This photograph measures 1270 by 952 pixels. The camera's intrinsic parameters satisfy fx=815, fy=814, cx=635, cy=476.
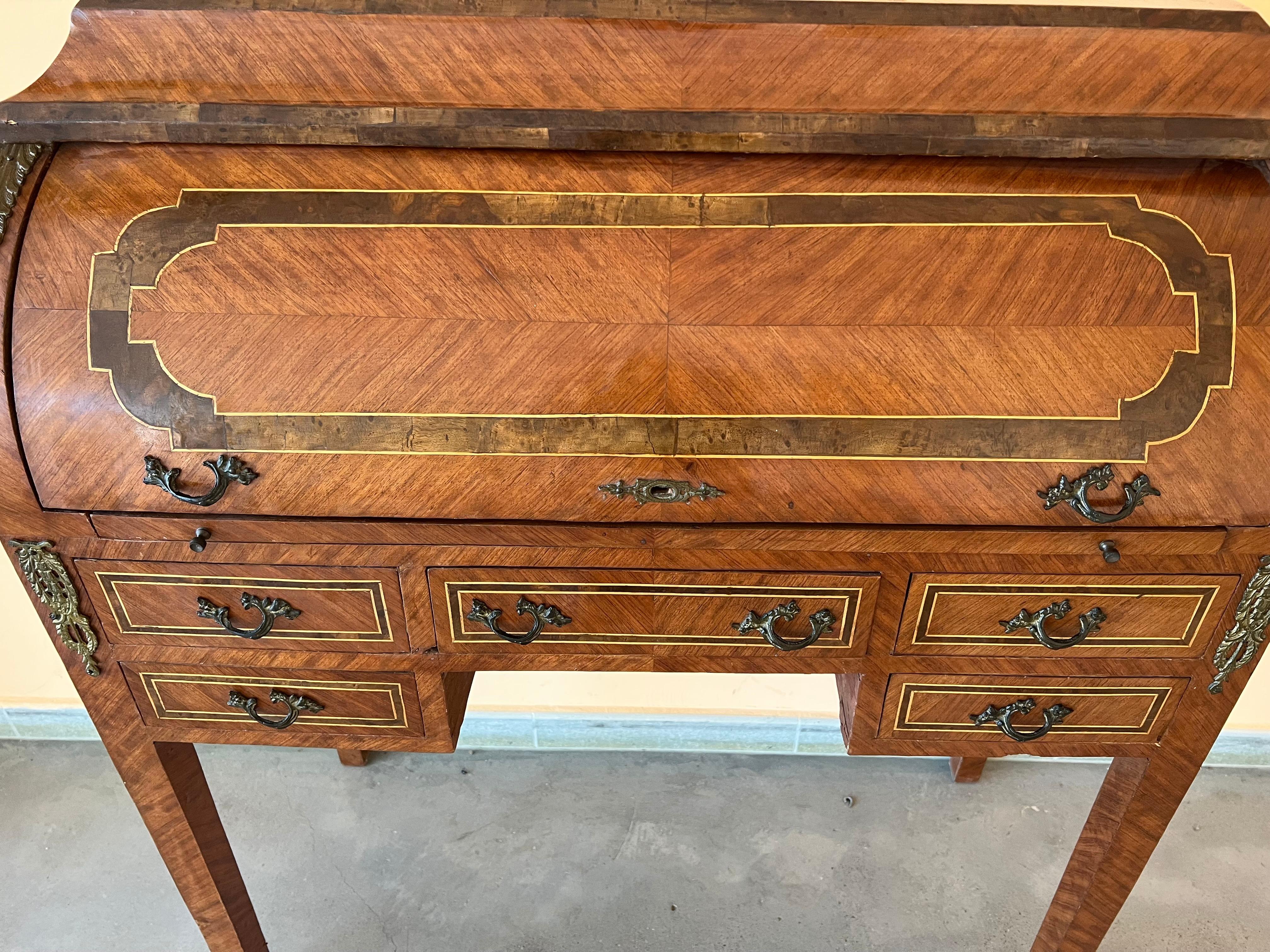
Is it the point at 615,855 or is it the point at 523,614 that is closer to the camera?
the point at 523,614

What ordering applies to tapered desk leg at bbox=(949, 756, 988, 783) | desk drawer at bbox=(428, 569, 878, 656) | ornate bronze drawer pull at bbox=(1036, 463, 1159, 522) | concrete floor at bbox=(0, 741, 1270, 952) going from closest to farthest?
ornate bronze drawer pull at bbox=(1036, 463, 1159, 522) < desk drawer at bbox=(428, 569, 878, 656) < concrete floor at bbox=(0, 741, 1270, 952) < tapered desk leg at bbox=(949, 756, 988, 783)

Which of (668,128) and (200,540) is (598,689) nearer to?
(200,540)

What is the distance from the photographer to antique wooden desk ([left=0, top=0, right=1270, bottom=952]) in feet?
3.37

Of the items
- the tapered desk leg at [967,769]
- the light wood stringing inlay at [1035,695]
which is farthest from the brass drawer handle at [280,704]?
the tapered desk leg at [967,769]

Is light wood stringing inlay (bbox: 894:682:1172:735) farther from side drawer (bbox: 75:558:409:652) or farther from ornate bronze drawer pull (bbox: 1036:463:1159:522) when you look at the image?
side drawer (bbox: 75:558:409:652)

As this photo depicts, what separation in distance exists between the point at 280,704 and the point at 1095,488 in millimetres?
1189

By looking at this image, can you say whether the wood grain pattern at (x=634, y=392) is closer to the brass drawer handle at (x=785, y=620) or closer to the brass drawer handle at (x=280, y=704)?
the brass drawer handle at (x=785, y=620)

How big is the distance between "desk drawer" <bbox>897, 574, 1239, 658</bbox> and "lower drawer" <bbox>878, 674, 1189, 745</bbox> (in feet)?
0.20

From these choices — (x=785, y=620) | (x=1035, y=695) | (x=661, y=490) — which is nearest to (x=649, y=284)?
(x=661, y=490)

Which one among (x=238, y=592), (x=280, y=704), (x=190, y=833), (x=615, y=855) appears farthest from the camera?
(x=615, y=855)

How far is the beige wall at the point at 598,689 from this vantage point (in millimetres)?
2117

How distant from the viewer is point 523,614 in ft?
3.74

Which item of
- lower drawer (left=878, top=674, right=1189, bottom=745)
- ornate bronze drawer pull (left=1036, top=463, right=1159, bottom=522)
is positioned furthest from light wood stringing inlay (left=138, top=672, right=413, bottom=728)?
ornate bronze drawer pull (left=1036, top=463, right=1159, bottom=522)

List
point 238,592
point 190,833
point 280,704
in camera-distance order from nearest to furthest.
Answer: point 238,592, point 280,704, point 190,833
